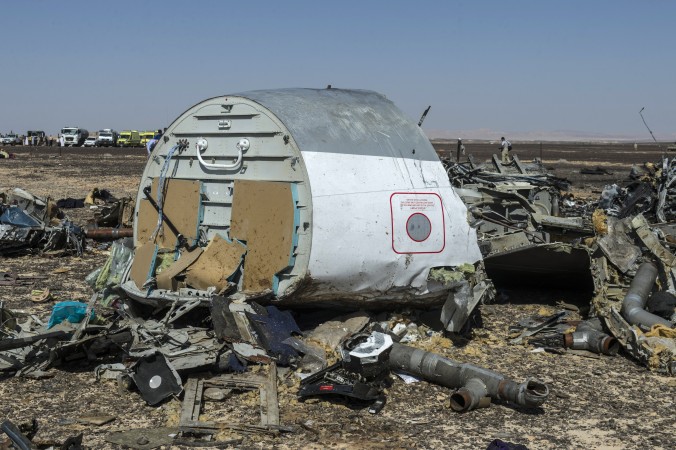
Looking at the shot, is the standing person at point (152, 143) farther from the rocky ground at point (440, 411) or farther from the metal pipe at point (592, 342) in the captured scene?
the metal pipe at point (592, 342)

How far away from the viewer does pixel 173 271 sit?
9.00 metres

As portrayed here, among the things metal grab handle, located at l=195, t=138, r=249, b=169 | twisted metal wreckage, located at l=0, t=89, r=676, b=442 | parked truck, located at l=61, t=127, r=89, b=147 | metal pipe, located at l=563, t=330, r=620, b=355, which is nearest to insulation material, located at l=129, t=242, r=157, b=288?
twisted metal wreckage, located at l=0, t=89, r=676, b=442

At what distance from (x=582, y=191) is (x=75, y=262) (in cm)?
2122

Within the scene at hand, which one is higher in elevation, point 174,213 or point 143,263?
point 174,213

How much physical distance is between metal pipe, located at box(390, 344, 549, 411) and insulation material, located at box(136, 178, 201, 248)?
3.02 meters

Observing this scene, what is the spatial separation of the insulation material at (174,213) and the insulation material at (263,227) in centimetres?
65

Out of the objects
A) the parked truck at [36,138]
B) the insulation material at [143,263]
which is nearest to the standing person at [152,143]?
the insulation material at [143,263]

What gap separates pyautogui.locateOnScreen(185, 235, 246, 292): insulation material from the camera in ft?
28.7

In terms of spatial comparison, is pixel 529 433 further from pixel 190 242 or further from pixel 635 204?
pixel 635 204

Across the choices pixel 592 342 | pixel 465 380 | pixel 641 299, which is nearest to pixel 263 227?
pixel 465 380

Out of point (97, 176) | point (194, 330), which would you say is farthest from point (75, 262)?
point (97, 176)

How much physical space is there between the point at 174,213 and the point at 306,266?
89.5 inches

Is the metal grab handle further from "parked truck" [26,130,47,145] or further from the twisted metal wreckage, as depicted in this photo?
"parked truck" [26,130,47,145]

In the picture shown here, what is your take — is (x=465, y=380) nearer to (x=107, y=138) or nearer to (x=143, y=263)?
(x=143, y=263)
